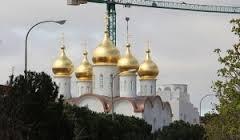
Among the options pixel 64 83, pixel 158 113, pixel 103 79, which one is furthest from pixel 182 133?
pixel 64 83

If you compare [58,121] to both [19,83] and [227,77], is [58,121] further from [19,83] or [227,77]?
[227,77]

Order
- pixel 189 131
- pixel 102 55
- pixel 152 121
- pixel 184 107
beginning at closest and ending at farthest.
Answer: pixel 189 131, pixel 102 55, pixel 152 121, pixel 184 107

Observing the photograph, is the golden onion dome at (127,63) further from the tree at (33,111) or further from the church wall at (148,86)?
the tree at (33,111)

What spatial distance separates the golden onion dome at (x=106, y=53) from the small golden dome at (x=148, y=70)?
5.59 m

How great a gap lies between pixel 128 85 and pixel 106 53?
23.4ft

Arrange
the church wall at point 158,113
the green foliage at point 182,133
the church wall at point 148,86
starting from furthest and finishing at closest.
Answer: the church wall at point 158,113, the church wall at point 148,86, the green foliage at point 182,133

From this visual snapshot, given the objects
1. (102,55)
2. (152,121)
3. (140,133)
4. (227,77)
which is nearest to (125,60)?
(102,55)

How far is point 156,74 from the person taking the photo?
374 feet

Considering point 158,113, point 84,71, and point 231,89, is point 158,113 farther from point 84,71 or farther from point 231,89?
point 231,89

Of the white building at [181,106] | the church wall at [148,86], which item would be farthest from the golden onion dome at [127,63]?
the white building at [181,106]

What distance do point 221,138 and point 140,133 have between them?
34445 mm

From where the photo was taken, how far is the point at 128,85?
113875 millimetres

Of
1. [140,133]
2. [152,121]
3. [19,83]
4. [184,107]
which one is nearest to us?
[19,83]

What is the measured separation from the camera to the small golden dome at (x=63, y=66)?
115312 millimetres
